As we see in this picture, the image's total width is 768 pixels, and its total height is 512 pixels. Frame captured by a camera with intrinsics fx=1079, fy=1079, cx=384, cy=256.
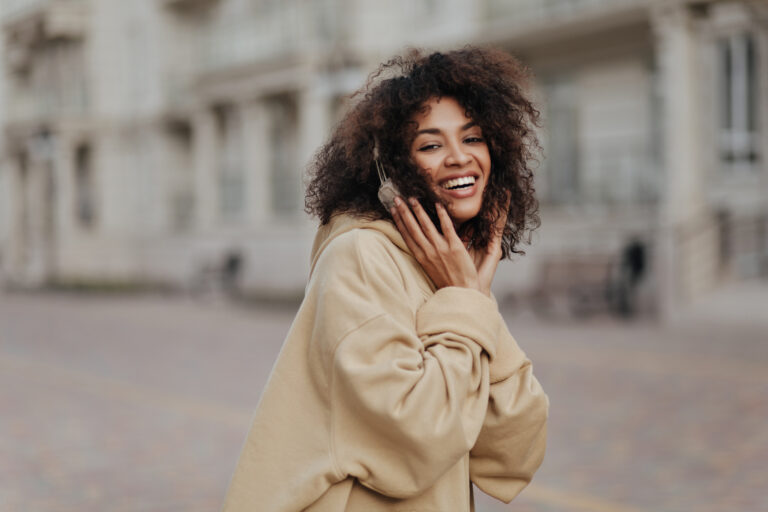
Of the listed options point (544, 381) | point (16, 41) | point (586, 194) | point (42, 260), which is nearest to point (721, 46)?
point (586, 194)

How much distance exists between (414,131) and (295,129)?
28.4 meters

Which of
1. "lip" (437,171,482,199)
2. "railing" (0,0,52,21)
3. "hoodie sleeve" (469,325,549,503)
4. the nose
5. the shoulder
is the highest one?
"railing" (0,0,52,21)

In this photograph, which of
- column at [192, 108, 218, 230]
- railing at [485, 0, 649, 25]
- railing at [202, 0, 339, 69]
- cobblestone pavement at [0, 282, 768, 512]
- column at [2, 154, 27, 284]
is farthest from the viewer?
column at [2, 154, 27, 284]

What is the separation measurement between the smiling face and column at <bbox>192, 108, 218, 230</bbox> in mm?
28956

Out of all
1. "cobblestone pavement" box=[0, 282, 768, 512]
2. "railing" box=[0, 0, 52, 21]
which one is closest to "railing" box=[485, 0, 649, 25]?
"cobblestone pavement" box=[0, 282, 768, 512]

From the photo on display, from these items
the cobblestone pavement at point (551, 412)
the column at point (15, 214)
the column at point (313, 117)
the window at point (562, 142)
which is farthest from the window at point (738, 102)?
the column at point (15, 214)

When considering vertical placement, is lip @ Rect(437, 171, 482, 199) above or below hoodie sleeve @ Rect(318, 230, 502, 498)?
above

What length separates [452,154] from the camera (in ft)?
7.48

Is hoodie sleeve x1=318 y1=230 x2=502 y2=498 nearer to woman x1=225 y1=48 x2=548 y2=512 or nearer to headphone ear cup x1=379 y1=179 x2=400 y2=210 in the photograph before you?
woman x1=225 y1=48 x2=548 y2=512

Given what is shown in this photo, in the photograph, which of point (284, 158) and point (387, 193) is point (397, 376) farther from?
point (284, 158)

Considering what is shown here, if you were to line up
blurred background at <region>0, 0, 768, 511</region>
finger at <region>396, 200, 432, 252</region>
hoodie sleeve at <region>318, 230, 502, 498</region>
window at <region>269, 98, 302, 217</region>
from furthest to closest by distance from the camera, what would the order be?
1. window at <region>269, 98, 302, 217</region>
2. blurred background at <region>0, 0, 768, 511</region>
3. finger at <region>396, 200, 432, 252</region>
4. hoodie sleeve at <region>318, 230, 502, 498</region>

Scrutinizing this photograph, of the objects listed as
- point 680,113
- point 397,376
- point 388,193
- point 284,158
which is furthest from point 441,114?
point 284,158

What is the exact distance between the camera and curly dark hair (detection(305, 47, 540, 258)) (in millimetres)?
2264

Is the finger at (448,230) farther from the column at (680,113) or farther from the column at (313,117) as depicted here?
the column at (313,117)
